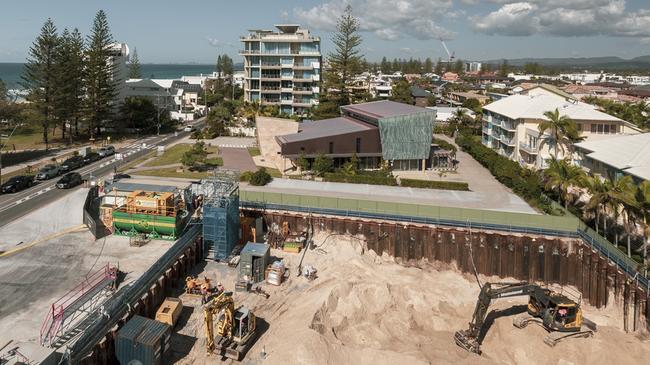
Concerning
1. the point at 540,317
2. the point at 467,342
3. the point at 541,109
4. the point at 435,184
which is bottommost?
the point at 467,342

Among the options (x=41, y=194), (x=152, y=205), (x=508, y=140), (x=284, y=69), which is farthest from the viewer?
(x=284, y=69)

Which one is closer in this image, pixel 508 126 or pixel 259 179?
pixel 259 179

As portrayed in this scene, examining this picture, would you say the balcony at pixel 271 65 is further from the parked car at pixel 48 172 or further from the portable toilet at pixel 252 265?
the portable toilet at pixel 252 265

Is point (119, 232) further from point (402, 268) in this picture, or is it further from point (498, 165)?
point (498, 165)

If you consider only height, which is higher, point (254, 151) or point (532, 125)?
point (532, 125)

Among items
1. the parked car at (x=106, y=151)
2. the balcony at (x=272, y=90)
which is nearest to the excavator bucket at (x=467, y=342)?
the parked car at (x=106, y=151)

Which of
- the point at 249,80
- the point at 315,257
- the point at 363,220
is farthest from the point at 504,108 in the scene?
the point at 249,80

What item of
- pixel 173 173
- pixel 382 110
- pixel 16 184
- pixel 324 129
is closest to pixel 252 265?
pixel 173 173

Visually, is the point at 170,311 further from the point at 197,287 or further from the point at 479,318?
the point at 479,318
